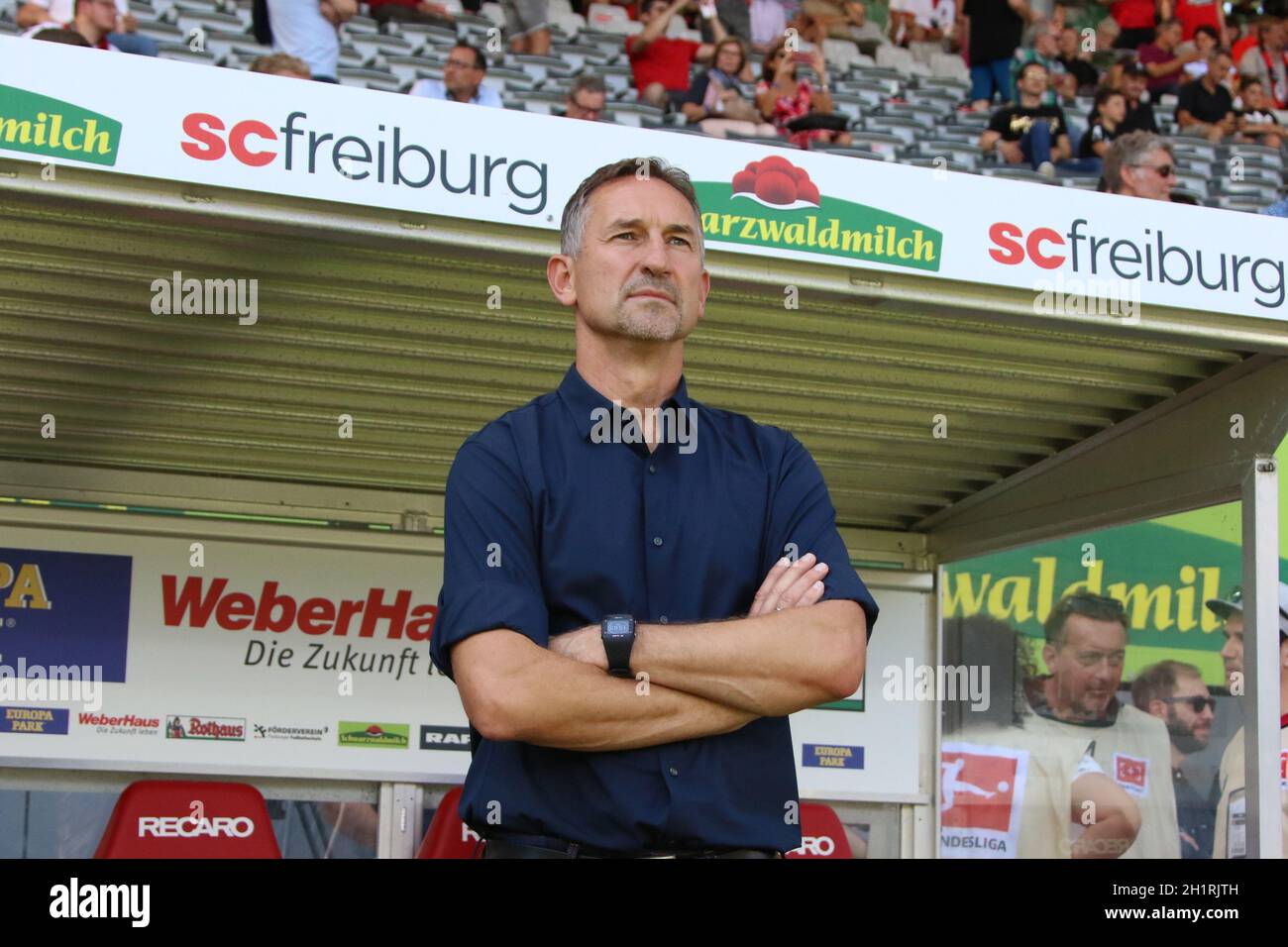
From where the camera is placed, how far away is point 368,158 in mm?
4125

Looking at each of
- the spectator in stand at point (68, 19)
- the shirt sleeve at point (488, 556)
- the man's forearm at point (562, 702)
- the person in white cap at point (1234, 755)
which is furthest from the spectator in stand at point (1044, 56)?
the man's forearm at point (562, 702)

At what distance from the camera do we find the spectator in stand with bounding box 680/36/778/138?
37.3ft

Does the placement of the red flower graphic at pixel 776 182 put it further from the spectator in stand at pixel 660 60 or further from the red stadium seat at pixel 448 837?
the spectator in stand at pixel 660 60

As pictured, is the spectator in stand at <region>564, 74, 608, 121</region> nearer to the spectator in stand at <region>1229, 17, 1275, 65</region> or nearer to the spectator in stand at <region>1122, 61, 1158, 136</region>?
the spectator in stand at <region>1122, 61, 1158, 136</region>

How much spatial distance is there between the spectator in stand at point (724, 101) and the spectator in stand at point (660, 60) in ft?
0.50

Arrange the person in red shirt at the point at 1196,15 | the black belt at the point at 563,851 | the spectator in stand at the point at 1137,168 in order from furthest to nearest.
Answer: the person in red shirt at the point at 1196,15 → the spectator in stand at the point at 1137,168 → the black belt at the point at 563,851

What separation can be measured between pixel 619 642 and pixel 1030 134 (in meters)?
11.1

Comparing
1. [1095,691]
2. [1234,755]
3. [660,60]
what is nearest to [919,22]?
[660,60]

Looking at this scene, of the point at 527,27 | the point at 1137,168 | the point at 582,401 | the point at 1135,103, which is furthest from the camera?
the point at 1135,103

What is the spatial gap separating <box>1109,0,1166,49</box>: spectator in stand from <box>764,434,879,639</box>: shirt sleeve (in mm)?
13971

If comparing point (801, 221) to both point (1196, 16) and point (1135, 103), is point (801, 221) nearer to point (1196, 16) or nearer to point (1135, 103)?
point (1135, 103)

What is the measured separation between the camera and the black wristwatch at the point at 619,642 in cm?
237

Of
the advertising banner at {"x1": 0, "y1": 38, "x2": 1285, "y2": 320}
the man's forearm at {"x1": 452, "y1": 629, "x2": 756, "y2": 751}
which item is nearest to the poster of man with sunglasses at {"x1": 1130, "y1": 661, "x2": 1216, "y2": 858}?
the advertising banner at {"x1": 0, "y1": 38, "x2": 1285, "y2": 320}
